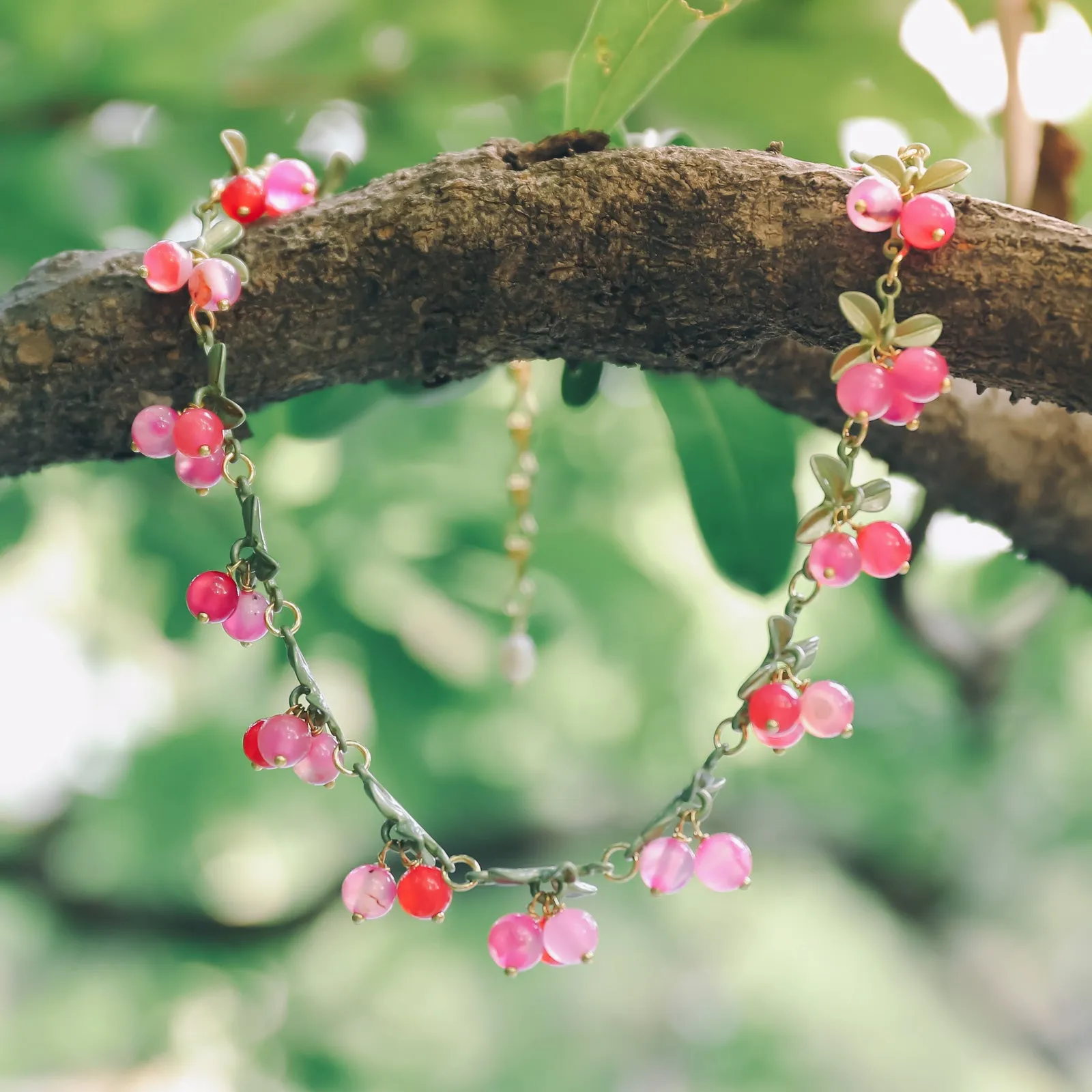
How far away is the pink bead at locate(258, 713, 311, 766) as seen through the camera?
1.66ft

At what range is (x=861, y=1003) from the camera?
5.21ft

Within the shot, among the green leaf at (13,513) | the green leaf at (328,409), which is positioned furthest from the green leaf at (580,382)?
the green leaf at (13,513)

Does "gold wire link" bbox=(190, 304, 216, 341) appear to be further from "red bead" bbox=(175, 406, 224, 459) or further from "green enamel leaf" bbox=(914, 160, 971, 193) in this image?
"green enamel leaf" bbox=(914, 160, 971, 193)

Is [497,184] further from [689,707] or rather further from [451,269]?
[689,707]

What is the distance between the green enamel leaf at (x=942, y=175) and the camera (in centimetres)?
44

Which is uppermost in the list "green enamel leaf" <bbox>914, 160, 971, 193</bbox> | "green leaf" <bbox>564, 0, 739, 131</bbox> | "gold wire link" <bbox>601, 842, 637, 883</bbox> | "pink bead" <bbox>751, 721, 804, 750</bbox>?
"green leaf" <bbox>564, 0, 739, 131</bbox>

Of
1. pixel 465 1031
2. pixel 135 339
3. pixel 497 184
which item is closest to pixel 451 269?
pixel 497 184

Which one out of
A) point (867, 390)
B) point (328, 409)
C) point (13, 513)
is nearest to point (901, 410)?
point (867, 390)

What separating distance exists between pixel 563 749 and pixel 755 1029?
494 millimetres

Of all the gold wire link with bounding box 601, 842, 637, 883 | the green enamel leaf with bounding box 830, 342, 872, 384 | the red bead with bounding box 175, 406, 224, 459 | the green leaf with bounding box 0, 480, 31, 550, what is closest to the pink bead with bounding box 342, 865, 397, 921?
the gold wire link with bounding box 601, 842, 637, 883

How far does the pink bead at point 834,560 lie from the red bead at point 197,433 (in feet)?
0.90

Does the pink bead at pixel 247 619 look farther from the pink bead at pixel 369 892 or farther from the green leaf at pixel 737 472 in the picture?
the green leaf at pixel 737 472

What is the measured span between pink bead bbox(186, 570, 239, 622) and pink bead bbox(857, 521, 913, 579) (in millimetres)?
305

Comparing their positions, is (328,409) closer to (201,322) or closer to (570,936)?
(201,322)
